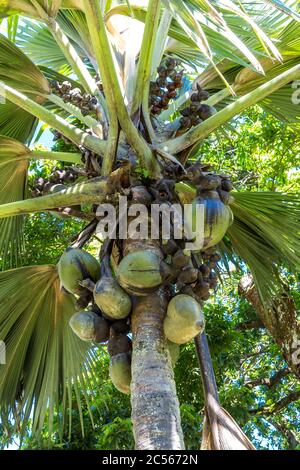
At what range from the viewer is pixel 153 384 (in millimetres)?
2576

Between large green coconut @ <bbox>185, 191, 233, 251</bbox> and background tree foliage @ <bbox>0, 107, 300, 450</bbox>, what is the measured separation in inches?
74.3

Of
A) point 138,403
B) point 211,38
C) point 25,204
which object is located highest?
point 211,38

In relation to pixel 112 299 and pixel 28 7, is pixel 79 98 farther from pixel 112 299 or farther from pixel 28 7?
pixel 112 299

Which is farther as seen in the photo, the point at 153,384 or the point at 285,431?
the point at 285,431

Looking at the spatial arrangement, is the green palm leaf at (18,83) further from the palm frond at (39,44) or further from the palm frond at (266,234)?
the palm frond at (266,234)

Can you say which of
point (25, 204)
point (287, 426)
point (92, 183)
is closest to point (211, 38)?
point (92, 183)

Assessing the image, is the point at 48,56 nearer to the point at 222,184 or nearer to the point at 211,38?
the point at 211,38

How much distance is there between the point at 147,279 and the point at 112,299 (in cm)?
18

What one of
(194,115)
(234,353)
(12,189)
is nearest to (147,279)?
(194,115)

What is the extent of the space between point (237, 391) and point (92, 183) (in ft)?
11.3

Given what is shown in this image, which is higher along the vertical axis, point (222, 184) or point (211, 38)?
point (211, 38)

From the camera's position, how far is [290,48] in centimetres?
408

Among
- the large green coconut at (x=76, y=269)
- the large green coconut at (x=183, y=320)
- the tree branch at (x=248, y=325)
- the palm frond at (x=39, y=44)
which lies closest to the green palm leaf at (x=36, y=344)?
the large green coconut at (x=76, y=269)

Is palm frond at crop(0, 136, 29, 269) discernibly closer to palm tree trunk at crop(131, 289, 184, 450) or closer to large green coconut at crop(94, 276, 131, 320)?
large green coconut at crop(94, 276, 131, 320)
